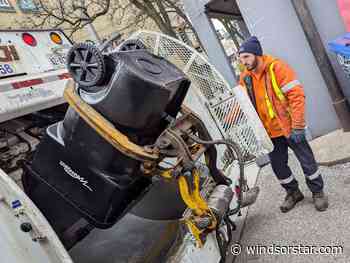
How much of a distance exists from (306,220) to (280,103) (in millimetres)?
993

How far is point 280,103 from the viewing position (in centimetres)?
330

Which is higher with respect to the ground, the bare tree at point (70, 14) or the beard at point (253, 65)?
the bare tree at point (70, 14)

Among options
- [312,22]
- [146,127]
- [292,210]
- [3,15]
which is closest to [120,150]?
[146,127]

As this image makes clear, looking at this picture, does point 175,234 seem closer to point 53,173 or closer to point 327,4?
point 53,173

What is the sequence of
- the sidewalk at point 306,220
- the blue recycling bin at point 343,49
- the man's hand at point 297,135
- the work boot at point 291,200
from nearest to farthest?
the sidewalk at point 306,220 < the man's hand at point 297,135 < the work boot at point 291,200 < the blue recycling bin at point 343,49

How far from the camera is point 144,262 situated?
2.97 meters

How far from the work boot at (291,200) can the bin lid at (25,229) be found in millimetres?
2253

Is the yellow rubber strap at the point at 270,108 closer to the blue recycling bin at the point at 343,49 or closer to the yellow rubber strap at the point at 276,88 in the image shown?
the yellow rubber strap at the point at 276,88

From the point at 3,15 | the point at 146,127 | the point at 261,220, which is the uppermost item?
the point at 3,15

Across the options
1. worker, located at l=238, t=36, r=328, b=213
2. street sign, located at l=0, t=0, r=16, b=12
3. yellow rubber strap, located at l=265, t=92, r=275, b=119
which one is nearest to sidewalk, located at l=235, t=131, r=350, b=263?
worker, located at l=238, t=36, r=328, b=213

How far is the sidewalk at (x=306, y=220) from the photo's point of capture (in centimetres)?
298

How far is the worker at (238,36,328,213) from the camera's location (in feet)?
10.5

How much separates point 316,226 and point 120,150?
6.48 feet

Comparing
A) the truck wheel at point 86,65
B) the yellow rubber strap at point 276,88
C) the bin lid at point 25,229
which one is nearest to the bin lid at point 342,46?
the yellow rubber strap at point 276,88
